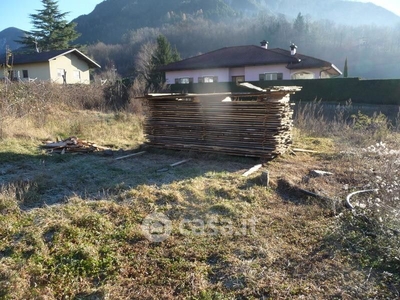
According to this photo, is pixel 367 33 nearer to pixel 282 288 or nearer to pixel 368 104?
pixel 368 104

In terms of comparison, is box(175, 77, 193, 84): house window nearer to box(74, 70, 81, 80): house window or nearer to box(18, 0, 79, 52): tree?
box(74, 70, 81, 80): house window

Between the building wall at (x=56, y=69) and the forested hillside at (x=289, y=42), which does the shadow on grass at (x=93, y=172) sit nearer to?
the building wall at (x=56, y=69)

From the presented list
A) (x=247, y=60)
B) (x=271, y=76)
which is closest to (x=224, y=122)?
(x=271, y=76)

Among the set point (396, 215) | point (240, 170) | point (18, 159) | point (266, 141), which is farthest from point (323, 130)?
point (18, 159)

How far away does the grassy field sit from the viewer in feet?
8.93

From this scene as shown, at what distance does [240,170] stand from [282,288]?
3690mm

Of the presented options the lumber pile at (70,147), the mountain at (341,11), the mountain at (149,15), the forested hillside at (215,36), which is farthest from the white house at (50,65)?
the mountain at (341,11)

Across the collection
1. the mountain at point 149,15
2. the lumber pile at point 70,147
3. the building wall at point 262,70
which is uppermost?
the mountain at point 149,15

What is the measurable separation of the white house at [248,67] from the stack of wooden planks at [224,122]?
1602 cm

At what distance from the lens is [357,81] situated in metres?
17.9

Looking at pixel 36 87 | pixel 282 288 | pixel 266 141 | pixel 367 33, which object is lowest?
pixel 282 288

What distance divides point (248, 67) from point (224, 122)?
707 inches

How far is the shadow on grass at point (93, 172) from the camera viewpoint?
467 cm

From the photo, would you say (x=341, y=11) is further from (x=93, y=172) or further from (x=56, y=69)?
(x=93, y=172)
